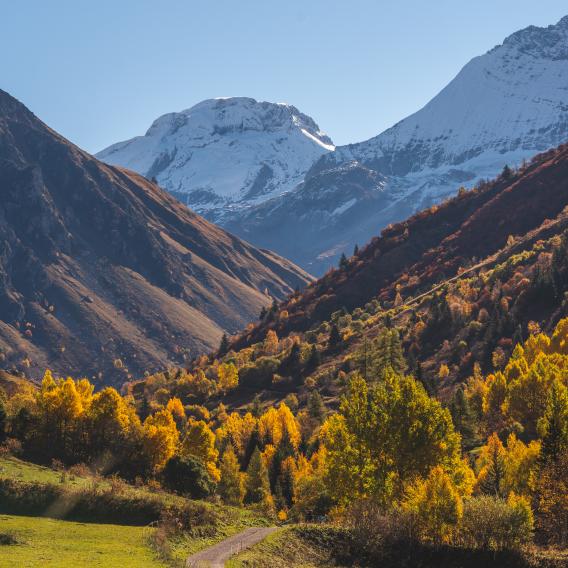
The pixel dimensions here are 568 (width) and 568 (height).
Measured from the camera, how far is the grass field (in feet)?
129

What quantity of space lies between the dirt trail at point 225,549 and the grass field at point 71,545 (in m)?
2.85

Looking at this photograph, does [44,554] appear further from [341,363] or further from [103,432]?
[341,363]

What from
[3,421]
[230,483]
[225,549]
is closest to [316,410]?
[230,483]

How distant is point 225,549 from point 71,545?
9.99m

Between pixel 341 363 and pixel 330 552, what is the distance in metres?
144

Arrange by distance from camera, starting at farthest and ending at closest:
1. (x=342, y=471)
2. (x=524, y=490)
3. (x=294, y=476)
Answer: (x=294, y=476) < (x=524, y=490) < (x=342, y=471)

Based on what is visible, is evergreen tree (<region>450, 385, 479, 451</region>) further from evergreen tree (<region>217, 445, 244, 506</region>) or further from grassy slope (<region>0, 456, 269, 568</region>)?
grassy slope (<region>0, 456, 269, 568</region>)

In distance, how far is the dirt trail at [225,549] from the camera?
44.5 m

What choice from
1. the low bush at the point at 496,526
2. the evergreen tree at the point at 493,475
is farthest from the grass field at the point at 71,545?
the evergreen tree at the point at 493,475

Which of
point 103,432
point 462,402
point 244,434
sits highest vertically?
point 103,432

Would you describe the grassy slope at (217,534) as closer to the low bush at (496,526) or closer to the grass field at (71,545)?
the grass field at (71,545)

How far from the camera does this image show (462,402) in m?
105

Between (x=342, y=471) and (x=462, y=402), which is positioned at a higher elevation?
(x=342, y=471)

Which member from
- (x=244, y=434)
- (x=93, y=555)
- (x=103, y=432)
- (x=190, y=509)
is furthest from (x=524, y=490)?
(x=244, y=434)
